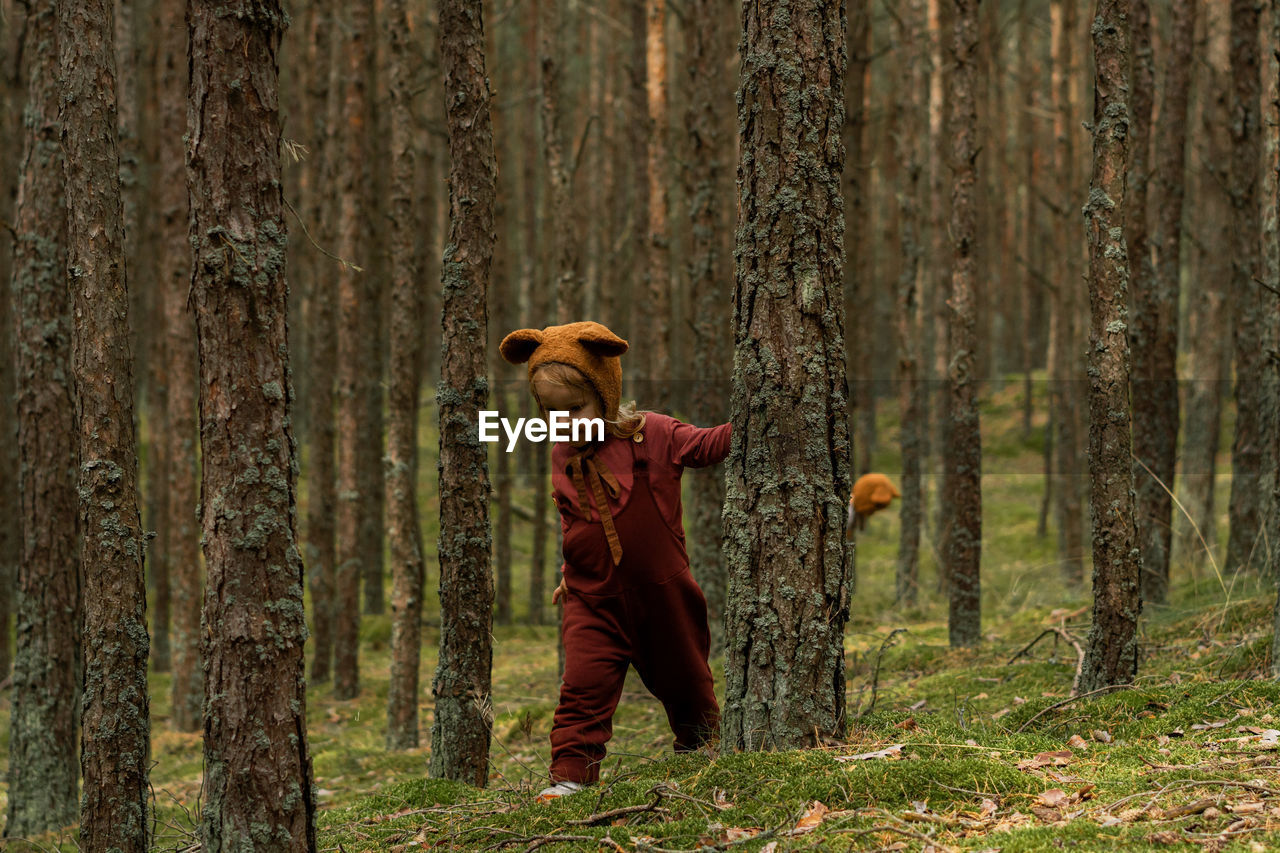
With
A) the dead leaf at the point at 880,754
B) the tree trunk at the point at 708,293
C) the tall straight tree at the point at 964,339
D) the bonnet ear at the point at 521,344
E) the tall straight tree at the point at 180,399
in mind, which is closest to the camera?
the dead leaf at the point at 880,754

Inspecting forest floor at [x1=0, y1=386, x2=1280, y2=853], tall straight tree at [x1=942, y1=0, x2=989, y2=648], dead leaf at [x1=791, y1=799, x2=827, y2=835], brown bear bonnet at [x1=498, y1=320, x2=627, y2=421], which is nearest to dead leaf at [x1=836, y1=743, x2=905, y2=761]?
forest floor at [x1=0, y1=386, x2=1280, y2=853]

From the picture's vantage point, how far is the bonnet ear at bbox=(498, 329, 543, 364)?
4.35 metres

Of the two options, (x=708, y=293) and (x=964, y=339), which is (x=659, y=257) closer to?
(x=708, y=293)

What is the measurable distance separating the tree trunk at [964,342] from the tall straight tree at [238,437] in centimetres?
558

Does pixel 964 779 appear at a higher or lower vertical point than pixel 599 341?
lower

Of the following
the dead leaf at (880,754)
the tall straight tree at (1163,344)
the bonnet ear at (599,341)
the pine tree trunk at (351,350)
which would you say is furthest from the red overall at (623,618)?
the pine tree trunk at (351,350)

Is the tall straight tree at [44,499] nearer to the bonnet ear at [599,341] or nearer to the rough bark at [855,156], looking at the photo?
the bonnet ear at [599,341]

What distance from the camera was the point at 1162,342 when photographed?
8.73 metres

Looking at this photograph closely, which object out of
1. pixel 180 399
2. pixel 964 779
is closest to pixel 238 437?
pixel 964 779

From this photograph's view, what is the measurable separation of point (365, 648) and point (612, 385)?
9.63 metres

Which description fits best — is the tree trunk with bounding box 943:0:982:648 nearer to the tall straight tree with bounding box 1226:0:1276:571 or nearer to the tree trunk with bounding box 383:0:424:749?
the tall straight tree with bounding box 1226:0:1276:571

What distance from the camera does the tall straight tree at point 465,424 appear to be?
4.95 metres

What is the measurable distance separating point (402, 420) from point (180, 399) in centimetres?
244

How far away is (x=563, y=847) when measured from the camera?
3.21 m
